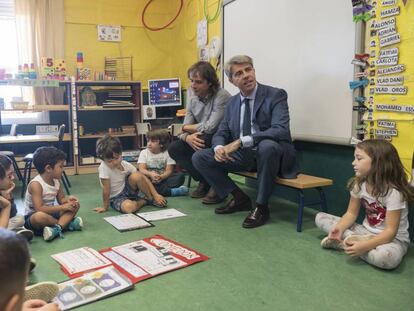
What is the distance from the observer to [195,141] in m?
3.12

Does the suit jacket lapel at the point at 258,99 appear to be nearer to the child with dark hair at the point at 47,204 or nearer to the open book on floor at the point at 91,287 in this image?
the child with dark hair at the point at 47,204

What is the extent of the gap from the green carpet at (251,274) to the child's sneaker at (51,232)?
0.03 metres

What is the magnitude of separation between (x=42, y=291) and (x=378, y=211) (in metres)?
1.58

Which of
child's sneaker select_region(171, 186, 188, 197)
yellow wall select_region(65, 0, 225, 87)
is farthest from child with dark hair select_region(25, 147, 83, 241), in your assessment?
yellow wall select_region(65, 0, 225, 87)

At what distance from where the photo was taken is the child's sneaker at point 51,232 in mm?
2217

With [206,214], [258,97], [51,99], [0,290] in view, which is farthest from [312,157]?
[51,99]

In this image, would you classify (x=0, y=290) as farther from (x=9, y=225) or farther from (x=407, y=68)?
(x=407, y=68)

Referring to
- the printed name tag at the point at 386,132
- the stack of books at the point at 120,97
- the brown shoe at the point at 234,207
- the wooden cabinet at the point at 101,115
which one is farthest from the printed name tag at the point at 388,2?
the stack of books at the point at 120,97

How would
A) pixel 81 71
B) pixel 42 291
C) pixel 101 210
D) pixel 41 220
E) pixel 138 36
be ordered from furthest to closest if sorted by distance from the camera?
pixel 138 36
pixel 81 71
pixel 101 210
pixel 41 220
pixel 42 291

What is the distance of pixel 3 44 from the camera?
4.65m

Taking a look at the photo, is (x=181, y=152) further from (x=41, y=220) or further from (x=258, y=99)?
(x=41, y=220)

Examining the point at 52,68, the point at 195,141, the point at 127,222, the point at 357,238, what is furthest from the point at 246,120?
the point at 52,68

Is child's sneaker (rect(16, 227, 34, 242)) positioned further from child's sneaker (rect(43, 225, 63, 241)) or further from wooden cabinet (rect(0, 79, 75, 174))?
wooden cabinet (rect(0, 79, 75, 174))

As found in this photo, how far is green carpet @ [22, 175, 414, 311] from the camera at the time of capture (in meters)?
1.53
